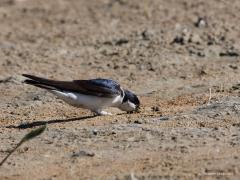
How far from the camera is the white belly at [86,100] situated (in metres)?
7.62

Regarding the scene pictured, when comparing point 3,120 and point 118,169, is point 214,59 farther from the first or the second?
point 118,169

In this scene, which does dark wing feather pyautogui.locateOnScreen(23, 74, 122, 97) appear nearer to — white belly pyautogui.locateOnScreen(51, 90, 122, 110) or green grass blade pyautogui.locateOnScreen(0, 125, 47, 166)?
white belly pyautogui.locateOnScreen(51, 90, 122, 110)

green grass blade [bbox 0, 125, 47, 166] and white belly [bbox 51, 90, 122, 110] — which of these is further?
white belly [bbox 51, 90, 122, 110]

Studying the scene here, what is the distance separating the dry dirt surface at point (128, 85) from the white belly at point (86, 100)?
0.12 meters

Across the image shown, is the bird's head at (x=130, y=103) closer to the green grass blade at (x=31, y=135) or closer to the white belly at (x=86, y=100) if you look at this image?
the white belly at (x=86, y=100)

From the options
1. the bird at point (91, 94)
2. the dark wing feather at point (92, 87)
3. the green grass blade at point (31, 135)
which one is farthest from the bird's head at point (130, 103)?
the green grass blade at point (31, 135)

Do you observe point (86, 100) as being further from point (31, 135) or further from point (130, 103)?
point (31, 135)

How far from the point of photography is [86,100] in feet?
25.3

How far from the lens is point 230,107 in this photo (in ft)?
24.0

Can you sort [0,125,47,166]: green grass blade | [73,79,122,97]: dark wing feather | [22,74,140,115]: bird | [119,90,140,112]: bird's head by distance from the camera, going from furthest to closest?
[119,90,140,112]: bird's head
[73,79,122,97]: dark wing feather
[22,74,140,115]: bird
[0,125,47,166]: green grass blade

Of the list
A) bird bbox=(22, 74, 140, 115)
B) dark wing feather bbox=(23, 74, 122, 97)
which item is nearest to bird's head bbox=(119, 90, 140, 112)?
bird bbox=(22, 74, 140, 115)

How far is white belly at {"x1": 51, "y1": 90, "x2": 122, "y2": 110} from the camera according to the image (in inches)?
300

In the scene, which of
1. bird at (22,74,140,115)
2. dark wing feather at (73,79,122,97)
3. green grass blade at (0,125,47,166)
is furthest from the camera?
dark wing feather at (73,79,122,97)

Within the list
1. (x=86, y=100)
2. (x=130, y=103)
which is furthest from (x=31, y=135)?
(x=130, y=103)
